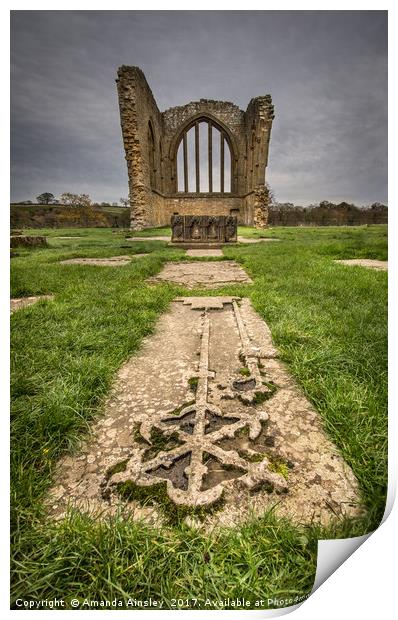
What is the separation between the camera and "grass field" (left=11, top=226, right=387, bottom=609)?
689 mm

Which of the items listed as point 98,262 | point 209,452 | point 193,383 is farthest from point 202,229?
point 209,452

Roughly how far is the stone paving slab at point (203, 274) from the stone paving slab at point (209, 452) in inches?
93.1

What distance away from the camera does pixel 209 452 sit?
1.04 m

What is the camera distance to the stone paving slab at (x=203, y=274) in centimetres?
408

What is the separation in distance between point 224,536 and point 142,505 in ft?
0.84

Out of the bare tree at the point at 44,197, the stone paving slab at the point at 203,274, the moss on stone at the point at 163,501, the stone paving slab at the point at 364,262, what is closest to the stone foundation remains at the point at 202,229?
the stone paving slab at the point at 203,274

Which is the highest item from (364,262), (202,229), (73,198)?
(202,229)

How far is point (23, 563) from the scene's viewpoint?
709 millimetres

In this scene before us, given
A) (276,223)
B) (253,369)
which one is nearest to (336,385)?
(253,369)

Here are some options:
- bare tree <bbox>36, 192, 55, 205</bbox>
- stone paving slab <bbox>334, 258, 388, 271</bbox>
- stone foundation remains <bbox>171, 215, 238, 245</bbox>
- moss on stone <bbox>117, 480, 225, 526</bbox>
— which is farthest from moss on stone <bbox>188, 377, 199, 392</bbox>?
stone foundation remains <bbox>171, 215, 238, 245</bbox>

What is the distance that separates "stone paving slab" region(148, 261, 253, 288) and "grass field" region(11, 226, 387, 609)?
1.15m

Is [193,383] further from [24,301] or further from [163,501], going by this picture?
[24,301]

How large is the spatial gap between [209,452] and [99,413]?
0.56 m

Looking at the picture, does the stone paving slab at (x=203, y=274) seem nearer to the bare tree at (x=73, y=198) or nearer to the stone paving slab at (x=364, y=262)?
the bare tree at (x=73, y=198)
